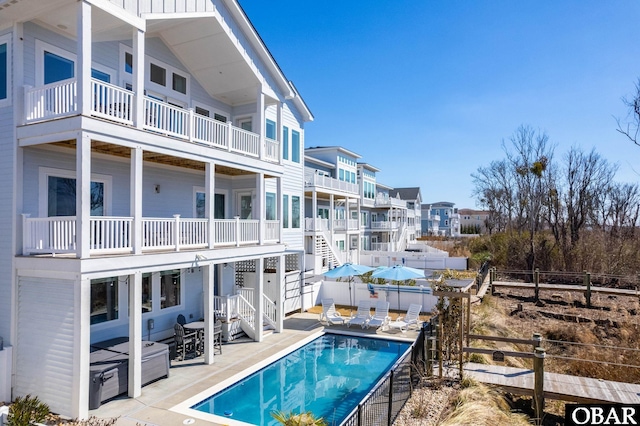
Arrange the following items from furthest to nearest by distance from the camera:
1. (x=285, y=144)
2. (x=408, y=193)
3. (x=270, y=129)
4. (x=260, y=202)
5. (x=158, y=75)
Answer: (x=408, y=193)
(x=285, y=144)
(x=270, y=129)
(x=260, y=202)
(x=158, y=75)

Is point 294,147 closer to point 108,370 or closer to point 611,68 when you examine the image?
point 108,370

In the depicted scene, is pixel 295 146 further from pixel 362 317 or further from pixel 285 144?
pixel 362 317

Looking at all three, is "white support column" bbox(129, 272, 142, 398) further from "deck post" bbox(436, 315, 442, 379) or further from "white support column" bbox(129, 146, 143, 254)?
"deck post" bbox(436, 315, 442, 379)

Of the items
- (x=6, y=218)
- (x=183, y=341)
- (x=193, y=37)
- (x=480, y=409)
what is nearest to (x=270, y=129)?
(x=193, y=37)

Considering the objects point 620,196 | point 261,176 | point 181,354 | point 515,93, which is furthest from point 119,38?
point 620,196

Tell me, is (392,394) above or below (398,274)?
below

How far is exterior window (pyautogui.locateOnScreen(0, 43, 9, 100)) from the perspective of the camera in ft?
29.4

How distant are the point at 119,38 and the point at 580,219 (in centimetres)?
3584

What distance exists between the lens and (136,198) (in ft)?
30.3

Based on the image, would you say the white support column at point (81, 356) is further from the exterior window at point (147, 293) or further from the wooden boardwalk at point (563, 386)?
the wooden boardwalk at point (563, 386)

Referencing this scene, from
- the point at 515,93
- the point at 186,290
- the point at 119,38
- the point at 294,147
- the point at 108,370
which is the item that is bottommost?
the point at 108,370

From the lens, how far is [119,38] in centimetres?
1121

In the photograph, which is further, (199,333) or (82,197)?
(199,333)

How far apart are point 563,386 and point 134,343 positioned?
10633 mm
